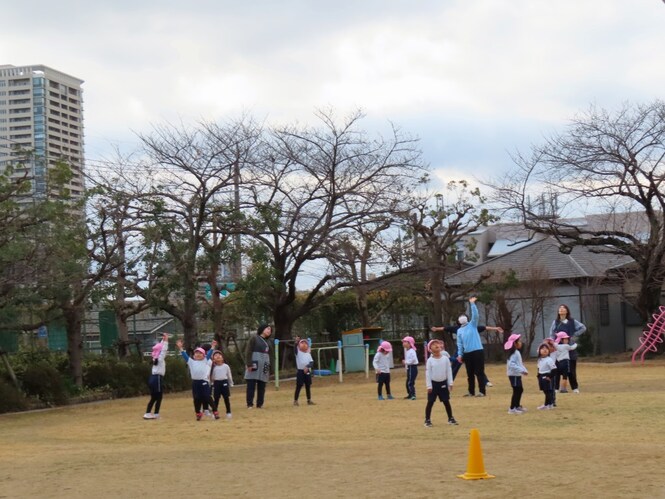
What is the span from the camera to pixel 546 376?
1546 centimetres

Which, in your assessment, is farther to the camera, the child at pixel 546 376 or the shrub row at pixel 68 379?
the shrub row at pixel 68 379

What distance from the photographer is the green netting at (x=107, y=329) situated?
2842cm

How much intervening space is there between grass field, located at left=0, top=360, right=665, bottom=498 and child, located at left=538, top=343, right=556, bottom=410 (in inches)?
14.4

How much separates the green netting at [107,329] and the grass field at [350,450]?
28.8ft

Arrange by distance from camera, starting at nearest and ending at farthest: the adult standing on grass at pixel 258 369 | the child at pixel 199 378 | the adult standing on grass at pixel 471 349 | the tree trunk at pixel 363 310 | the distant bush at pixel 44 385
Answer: the child at pixel 199 378
the adult standing on grass at pixel 471 349
the adult standing on grass at pixel 258 369
the distant bush at pixel 44 385
the tree trunk at pixel 363 310

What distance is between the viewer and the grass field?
8.77 m

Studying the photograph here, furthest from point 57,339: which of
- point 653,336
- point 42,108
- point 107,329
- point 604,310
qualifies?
Result: point 604,310

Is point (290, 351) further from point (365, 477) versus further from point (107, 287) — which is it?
point (365, 477)

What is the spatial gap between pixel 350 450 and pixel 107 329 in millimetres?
18808

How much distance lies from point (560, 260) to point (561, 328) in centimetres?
2476

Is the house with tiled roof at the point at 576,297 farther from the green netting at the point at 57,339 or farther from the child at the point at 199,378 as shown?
the child at the point at 199,378

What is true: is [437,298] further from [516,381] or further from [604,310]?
[516,381]

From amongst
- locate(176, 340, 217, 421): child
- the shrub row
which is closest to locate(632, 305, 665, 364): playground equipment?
the shrub row

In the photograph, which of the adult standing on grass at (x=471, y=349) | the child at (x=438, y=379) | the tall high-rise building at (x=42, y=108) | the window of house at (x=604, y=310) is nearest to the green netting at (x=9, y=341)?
the tall high-rise building at (x=42, y=108)
